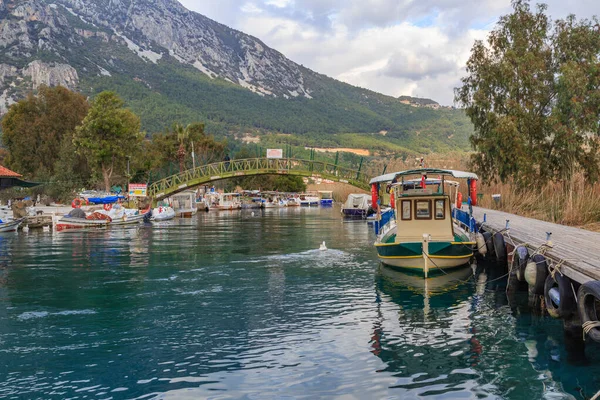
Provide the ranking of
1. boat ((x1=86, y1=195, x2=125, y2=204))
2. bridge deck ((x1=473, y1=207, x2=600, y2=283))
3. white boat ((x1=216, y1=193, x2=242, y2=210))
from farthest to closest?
white boat ((x1=216, y1=193, x2=242, y2=210)) < boat ((x1=86, y1=195, x2=125, y2=204)) < bridge deck ((x1=473, y1=207, x2=600, y2=283))

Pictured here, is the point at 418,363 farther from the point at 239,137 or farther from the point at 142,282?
the point at 239,137

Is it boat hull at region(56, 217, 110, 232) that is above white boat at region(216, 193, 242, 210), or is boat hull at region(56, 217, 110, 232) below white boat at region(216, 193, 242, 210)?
below

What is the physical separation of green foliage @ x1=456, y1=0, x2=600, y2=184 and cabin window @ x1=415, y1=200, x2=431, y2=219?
39.4ft

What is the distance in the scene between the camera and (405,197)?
24.0 metres

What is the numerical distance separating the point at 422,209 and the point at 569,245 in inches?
318

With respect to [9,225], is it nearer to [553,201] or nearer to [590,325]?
[553,201]

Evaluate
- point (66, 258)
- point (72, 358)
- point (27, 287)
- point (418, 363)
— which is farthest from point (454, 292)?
point (66, 258)

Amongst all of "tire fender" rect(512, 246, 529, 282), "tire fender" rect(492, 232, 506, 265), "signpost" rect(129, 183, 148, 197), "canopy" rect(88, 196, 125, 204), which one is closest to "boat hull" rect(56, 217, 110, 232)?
"canopy" rect(88, 196, 125, 204)

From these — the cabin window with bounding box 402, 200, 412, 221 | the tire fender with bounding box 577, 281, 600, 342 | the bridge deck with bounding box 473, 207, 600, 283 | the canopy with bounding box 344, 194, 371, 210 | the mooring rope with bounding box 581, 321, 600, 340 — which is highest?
the canopy with bounding box 344, 194, 371, 210

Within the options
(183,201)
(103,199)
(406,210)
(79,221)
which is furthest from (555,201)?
(183,201)

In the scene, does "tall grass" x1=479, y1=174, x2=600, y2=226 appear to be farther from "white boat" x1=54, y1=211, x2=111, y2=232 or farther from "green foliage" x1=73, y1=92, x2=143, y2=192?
"green foliage" x1=73, y1=92, x2=143, y2=192

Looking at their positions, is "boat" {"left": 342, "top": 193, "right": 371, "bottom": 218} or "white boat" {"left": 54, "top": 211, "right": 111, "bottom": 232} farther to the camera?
"boat" {"left": 342, "top": 193, "right": 371, "bottom": 218}

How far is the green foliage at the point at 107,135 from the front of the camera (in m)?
73.6

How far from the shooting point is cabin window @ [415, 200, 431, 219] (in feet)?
79.7
